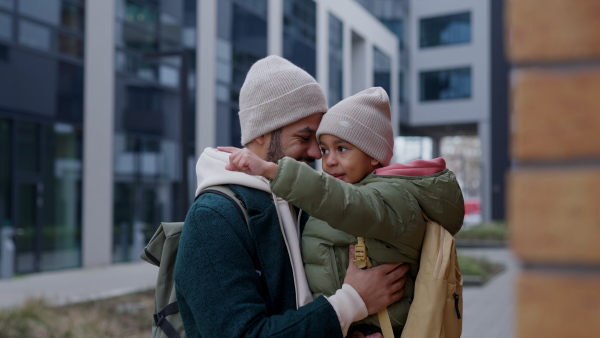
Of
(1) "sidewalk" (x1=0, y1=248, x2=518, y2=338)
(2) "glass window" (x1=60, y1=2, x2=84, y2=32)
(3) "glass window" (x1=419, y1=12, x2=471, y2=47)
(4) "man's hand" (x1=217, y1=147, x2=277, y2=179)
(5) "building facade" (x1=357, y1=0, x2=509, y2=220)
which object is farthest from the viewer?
(3) "glass window" (x1=419, y1=12, x2=471, y2=47)

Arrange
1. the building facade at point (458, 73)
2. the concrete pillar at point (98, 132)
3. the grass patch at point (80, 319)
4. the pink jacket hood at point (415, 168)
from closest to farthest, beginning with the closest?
the pink jacket hood at point (415, 168)
the grass patch at point (80, 319)
the concrete pillar at point (98, 132)
the building facade at point (458, 73)

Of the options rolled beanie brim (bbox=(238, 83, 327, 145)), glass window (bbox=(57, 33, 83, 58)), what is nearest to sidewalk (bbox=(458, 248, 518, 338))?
rolled beanie brim (bbox=(238, 83, 327, 145))

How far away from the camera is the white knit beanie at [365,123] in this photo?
238cm

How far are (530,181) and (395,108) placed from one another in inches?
1681

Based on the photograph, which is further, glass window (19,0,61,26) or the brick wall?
glass window (19,0,61,26)

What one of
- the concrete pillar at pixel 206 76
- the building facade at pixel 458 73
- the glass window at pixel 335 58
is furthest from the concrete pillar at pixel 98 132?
the building facade at pixel 458 73

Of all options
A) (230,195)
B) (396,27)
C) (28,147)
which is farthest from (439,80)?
(230,195)

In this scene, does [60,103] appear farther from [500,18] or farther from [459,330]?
[500,18]

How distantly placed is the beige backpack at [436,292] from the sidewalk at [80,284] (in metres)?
9.19

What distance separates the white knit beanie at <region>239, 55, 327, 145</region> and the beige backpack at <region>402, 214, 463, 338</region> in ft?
1.86

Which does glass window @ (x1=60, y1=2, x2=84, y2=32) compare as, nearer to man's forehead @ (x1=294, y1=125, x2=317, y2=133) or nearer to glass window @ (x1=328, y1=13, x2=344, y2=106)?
man's forehead @ (x1=294, y1=125, x2=317, y2=133)

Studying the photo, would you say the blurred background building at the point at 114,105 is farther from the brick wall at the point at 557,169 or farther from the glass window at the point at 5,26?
the brick wall at the point at 557,169

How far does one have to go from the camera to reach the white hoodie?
208cm

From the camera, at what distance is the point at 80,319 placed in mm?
9430
